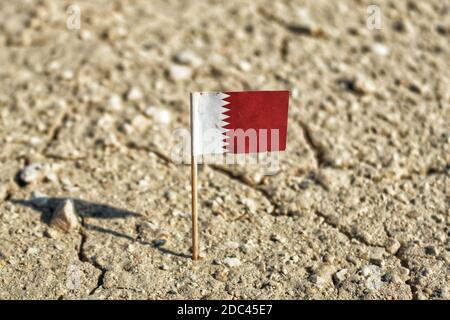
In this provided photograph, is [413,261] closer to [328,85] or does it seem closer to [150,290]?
[150,290]

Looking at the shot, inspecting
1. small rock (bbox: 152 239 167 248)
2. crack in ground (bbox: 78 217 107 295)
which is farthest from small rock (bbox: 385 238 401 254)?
crack in ground (bbox: 78 217 107 295)

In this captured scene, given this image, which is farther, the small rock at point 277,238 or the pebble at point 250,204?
the pebble at point 250,204

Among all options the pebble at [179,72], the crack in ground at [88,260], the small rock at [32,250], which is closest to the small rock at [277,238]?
the crack in ground at [88,260]

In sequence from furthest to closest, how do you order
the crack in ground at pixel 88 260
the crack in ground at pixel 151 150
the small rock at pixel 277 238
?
the crack in ground at pixel 151 150 < the small rock at pixel 277 238 < the crack in ground at pixel 88 260

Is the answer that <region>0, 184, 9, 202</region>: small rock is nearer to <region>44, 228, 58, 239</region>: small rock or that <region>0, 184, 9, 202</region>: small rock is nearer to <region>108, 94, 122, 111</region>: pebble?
<region>44, 228, 58, 239</region>: small rock

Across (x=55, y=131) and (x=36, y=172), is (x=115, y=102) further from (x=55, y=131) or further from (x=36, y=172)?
(x=36, y=172)

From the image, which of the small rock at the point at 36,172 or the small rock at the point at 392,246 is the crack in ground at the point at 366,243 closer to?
the small rock at the point at 392,246

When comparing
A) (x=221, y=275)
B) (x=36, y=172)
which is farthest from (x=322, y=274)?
(x=36, y=172)
